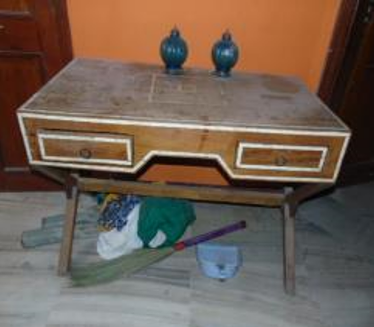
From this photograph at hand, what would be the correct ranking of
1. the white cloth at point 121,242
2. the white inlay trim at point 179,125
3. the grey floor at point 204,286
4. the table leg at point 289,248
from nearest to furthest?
the white inlay trim at point 179,125
the grey floor at point 204,286
the table leg at point 289,248
the white cloth at point 121,242

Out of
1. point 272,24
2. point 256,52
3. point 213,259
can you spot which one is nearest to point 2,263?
point 213,259

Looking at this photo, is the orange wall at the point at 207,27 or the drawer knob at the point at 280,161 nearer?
the drawer knob at the point at 280,161

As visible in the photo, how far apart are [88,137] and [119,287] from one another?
30.2 inches

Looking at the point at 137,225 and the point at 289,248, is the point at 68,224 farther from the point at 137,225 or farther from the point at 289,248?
the point at 289,248

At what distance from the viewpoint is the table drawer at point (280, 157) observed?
120cm

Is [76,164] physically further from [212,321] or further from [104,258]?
[212,321]

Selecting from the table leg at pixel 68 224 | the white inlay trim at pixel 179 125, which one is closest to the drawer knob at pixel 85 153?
the white inlay trim at pixel 179 125

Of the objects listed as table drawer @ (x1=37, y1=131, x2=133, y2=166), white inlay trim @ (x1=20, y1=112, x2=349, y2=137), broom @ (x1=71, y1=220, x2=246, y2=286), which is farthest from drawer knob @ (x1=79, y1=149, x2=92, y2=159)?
broom @ (x1=71, y1=220, x2=246, y2=286)

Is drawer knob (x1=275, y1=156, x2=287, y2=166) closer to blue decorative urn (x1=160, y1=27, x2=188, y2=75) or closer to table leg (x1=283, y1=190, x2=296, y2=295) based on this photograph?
table leg (x1=283, y1=190, x2=296, y2=295)

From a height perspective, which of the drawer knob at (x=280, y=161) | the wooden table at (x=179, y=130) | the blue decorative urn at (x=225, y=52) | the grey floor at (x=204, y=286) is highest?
the blue decorative urn at (x=225, y=52)

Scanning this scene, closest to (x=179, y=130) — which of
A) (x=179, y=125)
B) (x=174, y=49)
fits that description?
(x=179, y=125)

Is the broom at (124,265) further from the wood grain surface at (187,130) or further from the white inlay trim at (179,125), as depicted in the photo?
the white inlay trim at (179,125)

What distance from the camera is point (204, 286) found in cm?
161

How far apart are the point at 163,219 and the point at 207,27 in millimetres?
987
